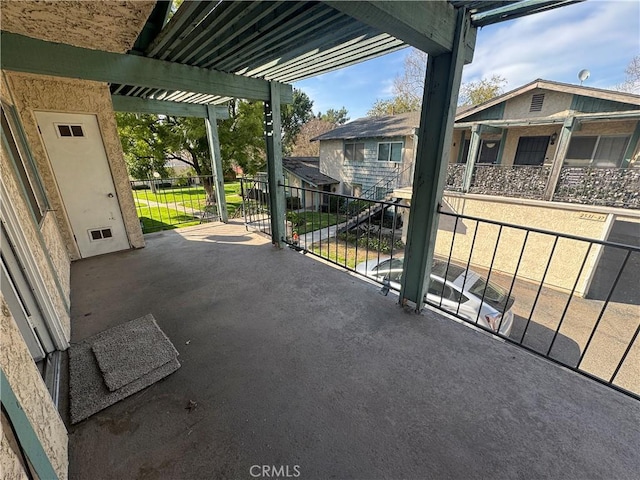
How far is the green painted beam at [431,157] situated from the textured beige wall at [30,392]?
94.6 inches

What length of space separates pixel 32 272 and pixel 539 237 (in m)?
9.17

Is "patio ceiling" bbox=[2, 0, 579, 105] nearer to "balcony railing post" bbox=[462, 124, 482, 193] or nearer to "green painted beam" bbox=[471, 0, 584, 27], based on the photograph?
"green painted beam" bbox=[471, 0, 584, 27]

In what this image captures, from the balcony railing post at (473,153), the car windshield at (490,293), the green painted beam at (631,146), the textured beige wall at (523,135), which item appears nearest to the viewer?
the car windshield at (490,293)

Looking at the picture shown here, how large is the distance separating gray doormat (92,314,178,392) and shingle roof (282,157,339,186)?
10.3m

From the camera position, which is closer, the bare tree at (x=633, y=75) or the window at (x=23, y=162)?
the window at (x=23, y=162)

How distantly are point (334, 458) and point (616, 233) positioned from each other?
13.7 m

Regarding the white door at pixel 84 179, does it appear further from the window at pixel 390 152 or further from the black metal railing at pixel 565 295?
the window at pixel 390 152

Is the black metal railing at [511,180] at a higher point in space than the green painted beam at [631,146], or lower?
lower

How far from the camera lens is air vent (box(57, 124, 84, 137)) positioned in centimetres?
329

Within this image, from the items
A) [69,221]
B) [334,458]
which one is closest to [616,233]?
[334,458]

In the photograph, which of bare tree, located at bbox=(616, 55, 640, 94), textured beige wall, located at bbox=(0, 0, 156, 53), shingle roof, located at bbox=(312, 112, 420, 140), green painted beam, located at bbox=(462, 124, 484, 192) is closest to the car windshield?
green painted beam, located at bbox=(462, 124, 484, 192)

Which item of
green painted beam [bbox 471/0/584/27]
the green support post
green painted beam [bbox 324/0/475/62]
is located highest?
green painted beam [bbox 471/0/584/27]

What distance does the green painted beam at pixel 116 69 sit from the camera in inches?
81.1

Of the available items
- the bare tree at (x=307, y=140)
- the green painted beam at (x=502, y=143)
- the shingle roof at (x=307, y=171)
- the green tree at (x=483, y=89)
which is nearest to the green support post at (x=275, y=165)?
the shingle roof at (x=307, y=171)
